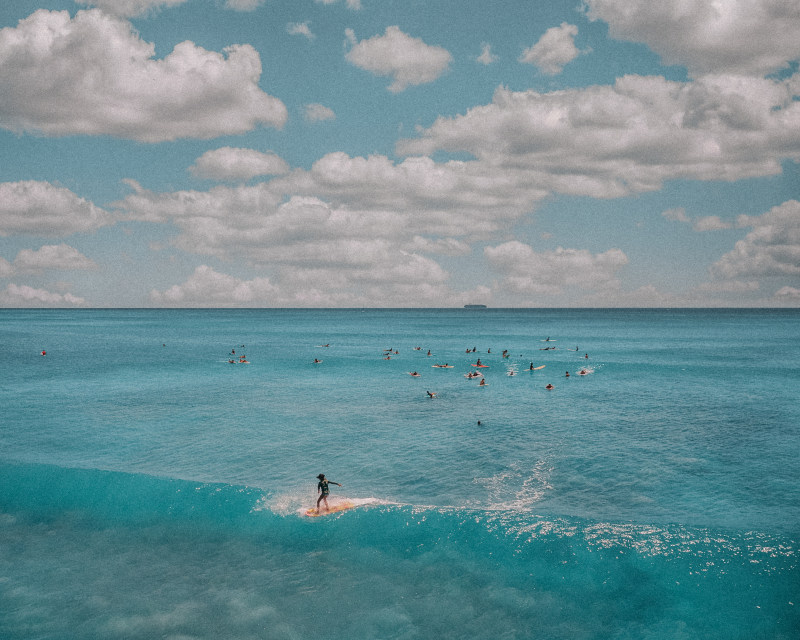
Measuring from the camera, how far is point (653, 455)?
40031 mm

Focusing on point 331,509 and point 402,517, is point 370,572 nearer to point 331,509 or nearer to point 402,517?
point 402,517

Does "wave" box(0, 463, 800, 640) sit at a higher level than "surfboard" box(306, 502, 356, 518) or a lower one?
lower

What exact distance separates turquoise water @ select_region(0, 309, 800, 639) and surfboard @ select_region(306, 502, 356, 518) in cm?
61

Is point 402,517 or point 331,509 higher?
point 331,509

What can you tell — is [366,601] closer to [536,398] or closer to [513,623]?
[513,623]

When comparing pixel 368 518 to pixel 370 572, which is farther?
pixel 368 518

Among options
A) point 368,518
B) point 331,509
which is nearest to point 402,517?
point 368,518

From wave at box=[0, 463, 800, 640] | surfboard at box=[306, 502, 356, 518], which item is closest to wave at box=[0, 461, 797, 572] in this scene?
wave at box=[0, 463, 800, 640]

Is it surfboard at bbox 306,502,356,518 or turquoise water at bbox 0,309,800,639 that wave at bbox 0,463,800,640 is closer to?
turquoise water at bbox 0,309,800,639

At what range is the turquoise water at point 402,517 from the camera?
69.6 feet

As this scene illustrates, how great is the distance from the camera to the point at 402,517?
2934cm

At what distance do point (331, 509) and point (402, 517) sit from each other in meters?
4.12

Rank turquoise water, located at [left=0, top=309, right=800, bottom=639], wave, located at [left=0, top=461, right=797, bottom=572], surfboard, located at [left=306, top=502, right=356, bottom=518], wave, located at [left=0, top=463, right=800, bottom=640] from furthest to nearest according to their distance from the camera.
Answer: surfboard, located at [left=306, top=502, right=356, bottom=518] < wave, located at [left=0, top=461, right=797, bottom=572] < turquoise water, located at [left=0, top=309, right=800, bottom=639] < wave, located at [left=0, top=463, right=800, bottom=640]

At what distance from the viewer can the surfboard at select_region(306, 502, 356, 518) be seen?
2961cm
